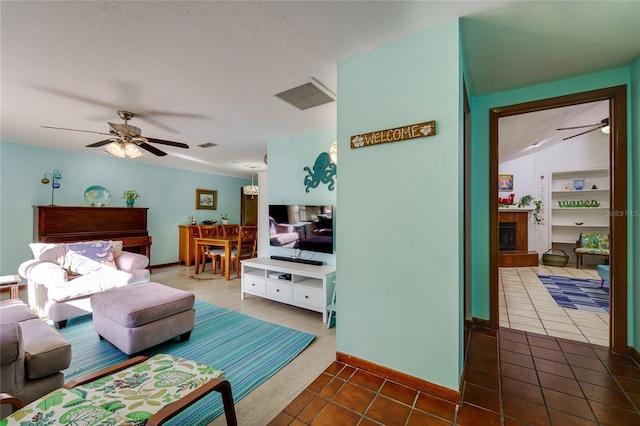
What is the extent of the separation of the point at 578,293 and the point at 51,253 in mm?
7256

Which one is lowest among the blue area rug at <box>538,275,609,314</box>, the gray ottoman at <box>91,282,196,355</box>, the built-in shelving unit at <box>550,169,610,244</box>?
the blue area rug at <box>538,275,609,314</box>

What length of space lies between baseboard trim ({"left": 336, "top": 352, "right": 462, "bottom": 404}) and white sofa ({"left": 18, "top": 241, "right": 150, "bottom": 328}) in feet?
9.85

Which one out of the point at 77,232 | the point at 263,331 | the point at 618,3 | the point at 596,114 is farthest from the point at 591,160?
the point at 77,232

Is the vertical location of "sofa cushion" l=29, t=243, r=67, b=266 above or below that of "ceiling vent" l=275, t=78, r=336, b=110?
below

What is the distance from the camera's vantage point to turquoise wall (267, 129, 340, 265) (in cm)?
357

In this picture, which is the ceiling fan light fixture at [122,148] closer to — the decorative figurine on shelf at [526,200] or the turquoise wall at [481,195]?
the turquoise wall at [481,195]

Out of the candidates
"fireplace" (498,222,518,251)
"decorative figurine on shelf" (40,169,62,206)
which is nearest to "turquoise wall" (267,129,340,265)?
"decorative figurine on shelf" (40,169,62,206)

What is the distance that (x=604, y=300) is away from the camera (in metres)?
3.33

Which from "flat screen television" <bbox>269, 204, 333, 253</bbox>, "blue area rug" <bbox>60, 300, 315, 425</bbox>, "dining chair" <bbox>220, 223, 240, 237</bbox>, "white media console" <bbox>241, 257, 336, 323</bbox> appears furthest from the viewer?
"dining chair" <bbox>220, 223, 240, 237</bbox>

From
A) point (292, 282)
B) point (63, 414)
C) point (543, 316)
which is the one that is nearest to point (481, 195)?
point (543, 316)

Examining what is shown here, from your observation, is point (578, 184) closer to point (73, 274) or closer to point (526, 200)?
point (526, 200)

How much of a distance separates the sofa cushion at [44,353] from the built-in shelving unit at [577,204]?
8.12 meters

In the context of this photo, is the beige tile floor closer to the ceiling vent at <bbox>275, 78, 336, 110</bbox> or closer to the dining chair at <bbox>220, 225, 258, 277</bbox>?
the ceiling vent at <bbox>275, 78, 336, 110</bbox>

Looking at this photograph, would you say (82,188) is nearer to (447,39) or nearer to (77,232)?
(77,232)
